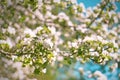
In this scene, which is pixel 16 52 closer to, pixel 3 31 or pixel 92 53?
pixel 3 31

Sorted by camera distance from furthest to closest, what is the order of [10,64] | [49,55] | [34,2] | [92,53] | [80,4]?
[10,64], [80,4], [34,2], [92,53], [49,55]

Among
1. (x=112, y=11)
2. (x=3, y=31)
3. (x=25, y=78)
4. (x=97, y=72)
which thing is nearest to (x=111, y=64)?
(x=97, y=72)

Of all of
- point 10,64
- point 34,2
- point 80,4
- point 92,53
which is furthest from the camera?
point 10,64

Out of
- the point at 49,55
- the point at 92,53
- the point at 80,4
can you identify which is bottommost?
the point at 49,55

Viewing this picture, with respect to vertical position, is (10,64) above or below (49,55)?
above

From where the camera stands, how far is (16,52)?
769 centimetres

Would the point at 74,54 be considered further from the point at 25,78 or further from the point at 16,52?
the point at 25,78

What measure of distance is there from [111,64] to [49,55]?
620 cm

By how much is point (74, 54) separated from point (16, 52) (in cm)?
129

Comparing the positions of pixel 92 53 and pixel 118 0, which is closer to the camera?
pixel 92 53

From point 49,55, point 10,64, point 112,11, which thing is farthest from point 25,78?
point 49,55

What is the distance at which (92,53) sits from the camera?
8.23m

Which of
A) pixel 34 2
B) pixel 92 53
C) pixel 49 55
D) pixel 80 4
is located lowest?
pixel 49 55

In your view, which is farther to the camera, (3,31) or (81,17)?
(81,17)
